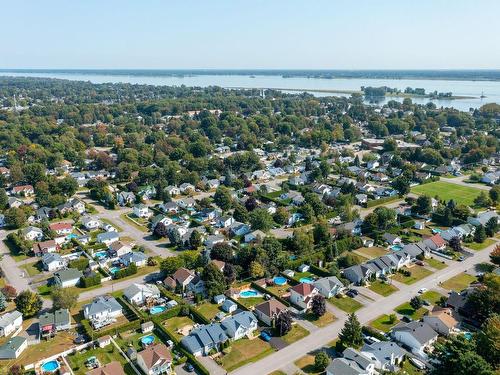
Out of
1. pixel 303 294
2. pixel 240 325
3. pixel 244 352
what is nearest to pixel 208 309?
pixel 240 325

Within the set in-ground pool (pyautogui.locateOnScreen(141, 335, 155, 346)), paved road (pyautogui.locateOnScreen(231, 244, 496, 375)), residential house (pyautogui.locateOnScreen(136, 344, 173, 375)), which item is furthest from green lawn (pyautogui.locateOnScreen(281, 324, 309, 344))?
in-ground pool (pyautogui.locateOnScreen(141, 335, 155, 346))

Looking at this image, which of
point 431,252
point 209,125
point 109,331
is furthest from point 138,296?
point 209,125

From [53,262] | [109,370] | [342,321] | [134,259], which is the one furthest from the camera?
[134,259]

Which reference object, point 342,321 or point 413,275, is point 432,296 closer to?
point 413,275

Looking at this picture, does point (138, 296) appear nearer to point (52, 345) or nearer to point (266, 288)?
point (52, 345)

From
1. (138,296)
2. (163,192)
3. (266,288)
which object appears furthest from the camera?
(163,192)

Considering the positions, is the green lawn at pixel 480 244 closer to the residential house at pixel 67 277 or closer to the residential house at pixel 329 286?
the residential house at pixel 329 286
